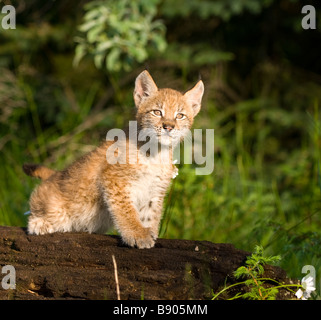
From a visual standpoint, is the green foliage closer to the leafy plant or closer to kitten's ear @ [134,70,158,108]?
kitten's ear @ [134,70,158,108]

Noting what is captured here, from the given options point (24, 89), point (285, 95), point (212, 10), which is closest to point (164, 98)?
point (212, 10)

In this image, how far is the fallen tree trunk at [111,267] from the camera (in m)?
3.72

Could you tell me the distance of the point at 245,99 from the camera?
32.0 ft

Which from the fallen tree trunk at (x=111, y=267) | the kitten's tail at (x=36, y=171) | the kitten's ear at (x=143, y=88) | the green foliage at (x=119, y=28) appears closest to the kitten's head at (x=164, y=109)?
the kitten's ear at (x=143, y=88)

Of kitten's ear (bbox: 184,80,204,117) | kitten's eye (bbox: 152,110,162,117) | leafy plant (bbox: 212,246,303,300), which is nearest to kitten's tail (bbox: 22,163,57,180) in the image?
kitten's eye (bbox: 152,110,162,117)

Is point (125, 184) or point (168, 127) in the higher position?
point (168, 127)

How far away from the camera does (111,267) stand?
398 centimetres

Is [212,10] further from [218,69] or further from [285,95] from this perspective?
[285,95]

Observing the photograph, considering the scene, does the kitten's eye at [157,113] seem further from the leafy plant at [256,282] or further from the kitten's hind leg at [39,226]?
the leafy plant at [256,282]

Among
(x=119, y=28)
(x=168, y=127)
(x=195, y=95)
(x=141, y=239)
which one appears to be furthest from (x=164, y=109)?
(x=119, y=28)

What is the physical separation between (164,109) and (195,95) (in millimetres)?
399

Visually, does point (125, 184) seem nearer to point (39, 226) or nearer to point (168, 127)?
point (168, 127)

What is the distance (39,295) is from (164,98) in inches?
78.6

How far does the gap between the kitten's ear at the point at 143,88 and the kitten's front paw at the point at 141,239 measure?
4.10ft
